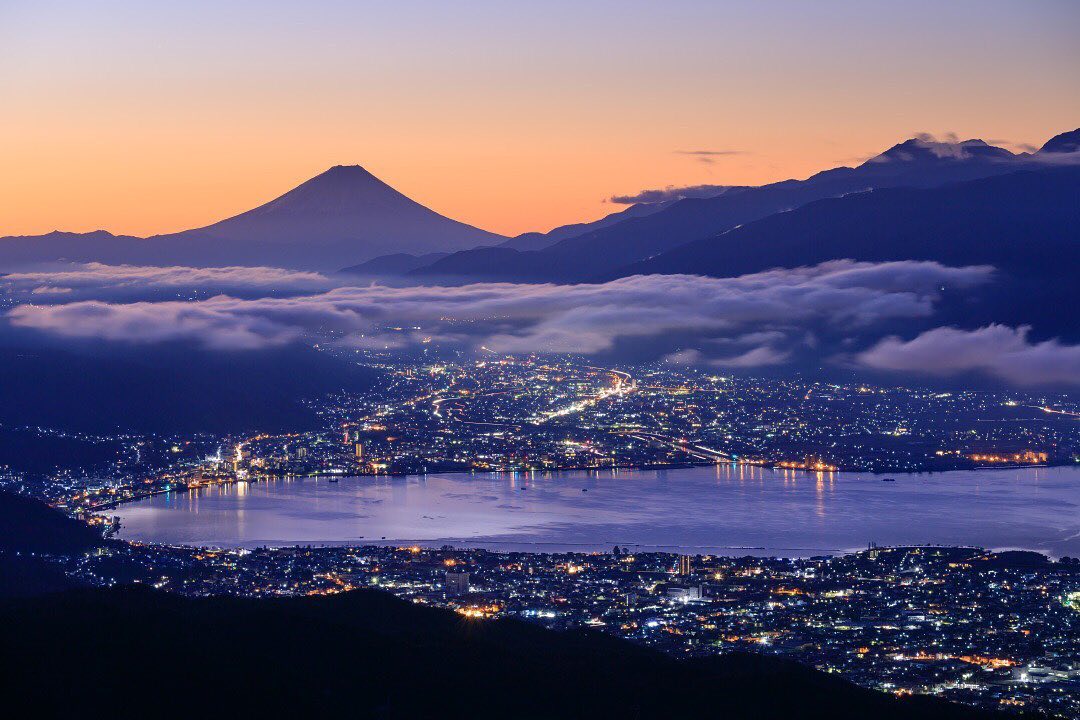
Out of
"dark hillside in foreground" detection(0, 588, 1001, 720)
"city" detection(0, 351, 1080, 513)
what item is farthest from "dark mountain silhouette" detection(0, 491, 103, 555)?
"dark hillside in foreground" detection(0, 588, 1001, 720)

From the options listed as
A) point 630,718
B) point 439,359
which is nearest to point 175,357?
point 439,359

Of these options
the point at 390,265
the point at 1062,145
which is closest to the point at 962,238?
the point at 1062,145

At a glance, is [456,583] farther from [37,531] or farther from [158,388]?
[158,388]

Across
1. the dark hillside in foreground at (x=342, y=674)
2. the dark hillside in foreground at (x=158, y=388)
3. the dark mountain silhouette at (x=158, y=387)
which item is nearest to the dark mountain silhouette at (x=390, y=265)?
the dark mountain silhouette at (x=158, y=387)

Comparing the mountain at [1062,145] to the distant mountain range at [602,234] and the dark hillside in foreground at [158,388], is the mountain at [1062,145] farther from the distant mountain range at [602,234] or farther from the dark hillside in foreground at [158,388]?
the dark hillside in foreground at [158,388]

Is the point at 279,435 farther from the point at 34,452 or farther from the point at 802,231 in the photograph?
the point at 802,231

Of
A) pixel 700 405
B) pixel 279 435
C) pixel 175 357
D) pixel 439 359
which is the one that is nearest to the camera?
pixel 279 435
